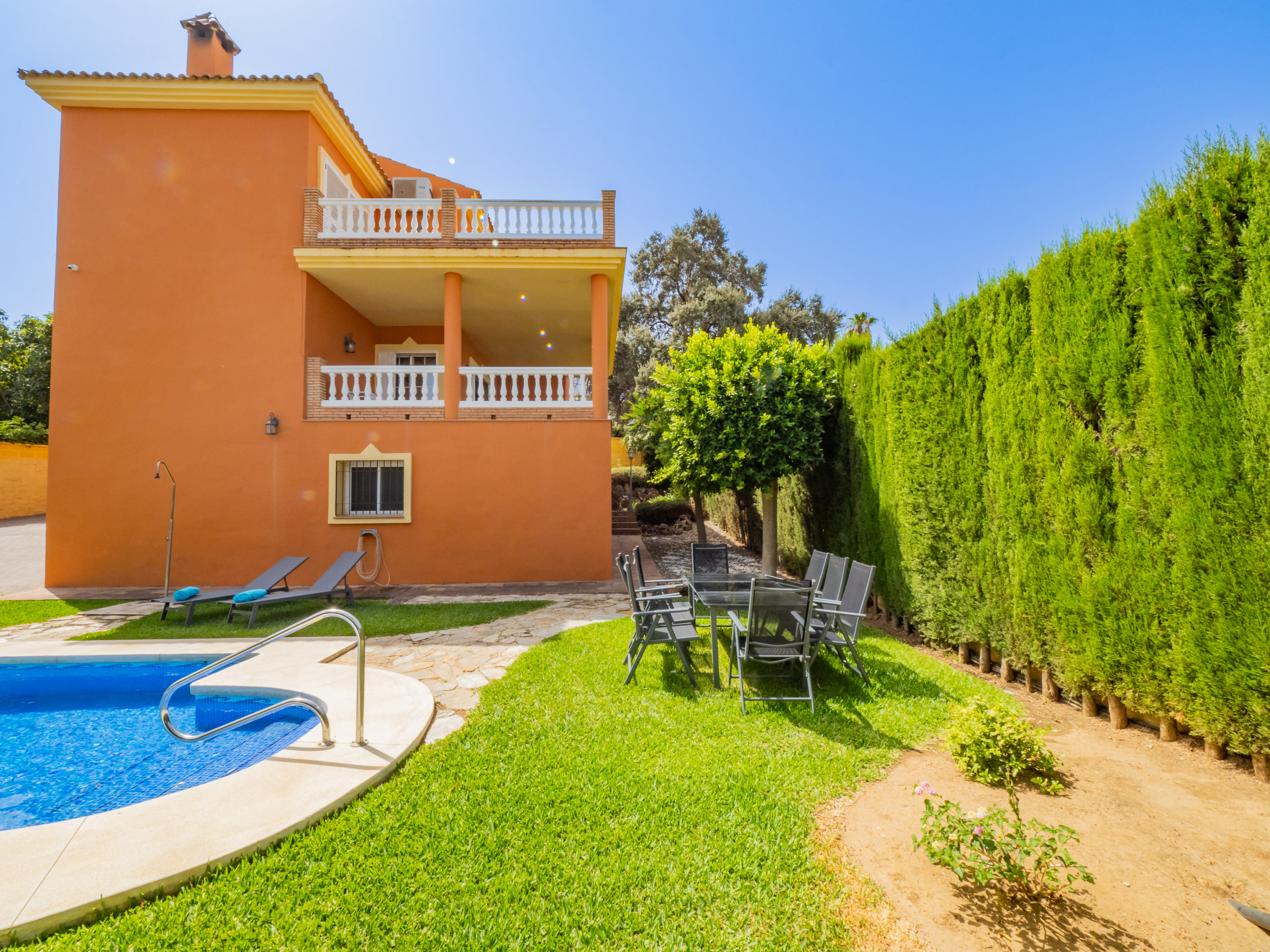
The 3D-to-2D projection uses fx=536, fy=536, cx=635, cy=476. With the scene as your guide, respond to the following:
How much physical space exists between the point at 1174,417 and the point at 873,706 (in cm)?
286

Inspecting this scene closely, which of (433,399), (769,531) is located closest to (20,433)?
(433,399)

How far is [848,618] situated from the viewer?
204 inches

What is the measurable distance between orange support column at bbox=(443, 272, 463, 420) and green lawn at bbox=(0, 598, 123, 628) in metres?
6.04

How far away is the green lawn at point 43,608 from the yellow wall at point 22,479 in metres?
15.4

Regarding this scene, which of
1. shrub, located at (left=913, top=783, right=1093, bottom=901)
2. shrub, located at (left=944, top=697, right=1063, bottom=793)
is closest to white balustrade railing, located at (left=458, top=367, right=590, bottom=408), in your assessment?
shrub, located at (left=944, top=697, right=1063, bottom=793)

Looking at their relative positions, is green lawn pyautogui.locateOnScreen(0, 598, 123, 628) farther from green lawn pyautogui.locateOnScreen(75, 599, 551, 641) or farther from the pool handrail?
the pool handrail

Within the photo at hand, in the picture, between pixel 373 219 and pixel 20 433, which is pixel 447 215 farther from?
pixel 20 433

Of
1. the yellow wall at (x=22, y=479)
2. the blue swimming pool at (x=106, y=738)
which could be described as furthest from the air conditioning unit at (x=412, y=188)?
the yellow wall at (x=22, y=479)

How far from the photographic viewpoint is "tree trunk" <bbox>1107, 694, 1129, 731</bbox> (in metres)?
3.99

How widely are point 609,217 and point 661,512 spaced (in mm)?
10792

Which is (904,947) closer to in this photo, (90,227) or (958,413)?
(958,413)

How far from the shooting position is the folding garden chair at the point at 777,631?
4.32 m

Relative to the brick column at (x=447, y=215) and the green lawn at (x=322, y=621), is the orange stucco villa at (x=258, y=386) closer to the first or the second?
the brick column at (x=447, y=215)

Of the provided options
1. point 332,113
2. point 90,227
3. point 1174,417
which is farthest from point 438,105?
point 1174,417
